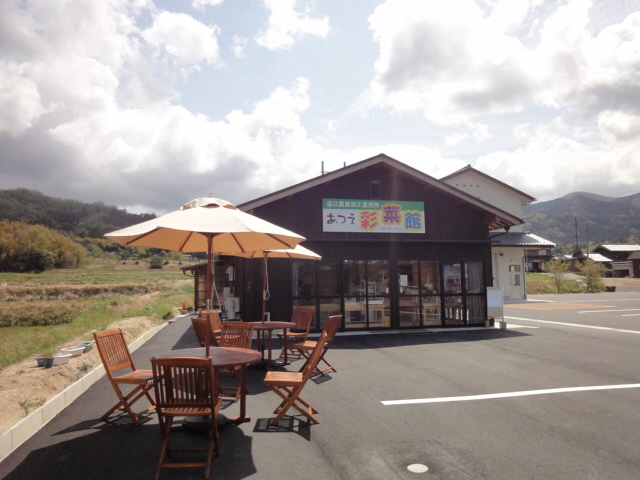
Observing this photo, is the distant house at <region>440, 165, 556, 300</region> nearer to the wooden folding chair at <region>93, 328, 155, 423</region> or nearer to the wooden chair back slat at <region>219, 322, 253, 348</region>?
the wooden chair back slat at <region>219, 322, 253, 348</region>

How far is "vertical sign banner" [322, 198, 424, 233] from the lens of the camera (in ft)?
38.2

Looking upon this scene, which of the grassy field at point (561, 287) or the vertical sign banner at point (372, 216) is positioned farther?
the grassy field at point (561, 287)

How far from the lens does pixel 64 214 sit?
11062 cm

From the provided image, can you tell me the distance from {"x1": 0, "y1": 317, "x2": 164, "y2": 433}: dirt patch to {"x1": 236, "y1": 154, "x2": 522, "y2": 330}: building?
4.45 m

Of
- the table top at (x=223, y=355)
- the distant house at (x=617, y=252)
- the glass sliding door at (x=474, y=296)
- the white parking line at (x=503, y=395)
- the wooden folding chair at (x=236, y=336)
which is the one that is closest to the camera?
the table top at (x=223, y=355)

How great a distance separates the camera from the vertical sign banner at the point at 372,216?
11641 millimetres

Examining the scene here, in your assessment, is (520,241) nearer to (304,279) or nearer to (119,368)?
(304,279)

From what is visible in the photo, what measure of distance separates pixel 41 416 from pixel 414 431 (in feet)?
12.7

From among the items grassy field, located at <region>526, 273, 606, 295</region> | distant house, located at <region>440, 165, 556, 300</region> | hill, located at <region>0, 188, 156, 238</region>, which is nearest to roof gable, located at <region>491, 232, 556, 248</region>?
distant house, located at <region>440, 165, 556, 300</region>

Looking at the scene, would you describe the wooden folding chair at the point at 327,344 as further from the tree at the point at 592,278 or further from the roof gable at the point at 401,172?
the tree at the point at 592,278

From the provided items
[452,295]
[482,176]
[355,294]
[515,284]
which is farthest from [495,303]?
[482,176]

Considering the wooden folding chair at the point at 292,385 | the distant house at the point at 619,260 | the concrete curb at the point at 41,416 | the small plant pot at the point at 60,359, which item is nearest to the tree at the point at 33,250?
the small plant pot at the point at 60,359

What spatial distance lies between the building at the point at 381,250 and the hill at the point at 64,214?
93438 mm

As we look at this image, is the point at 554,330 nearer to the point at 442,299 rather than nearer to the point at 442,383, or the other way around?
the point at 442,299
